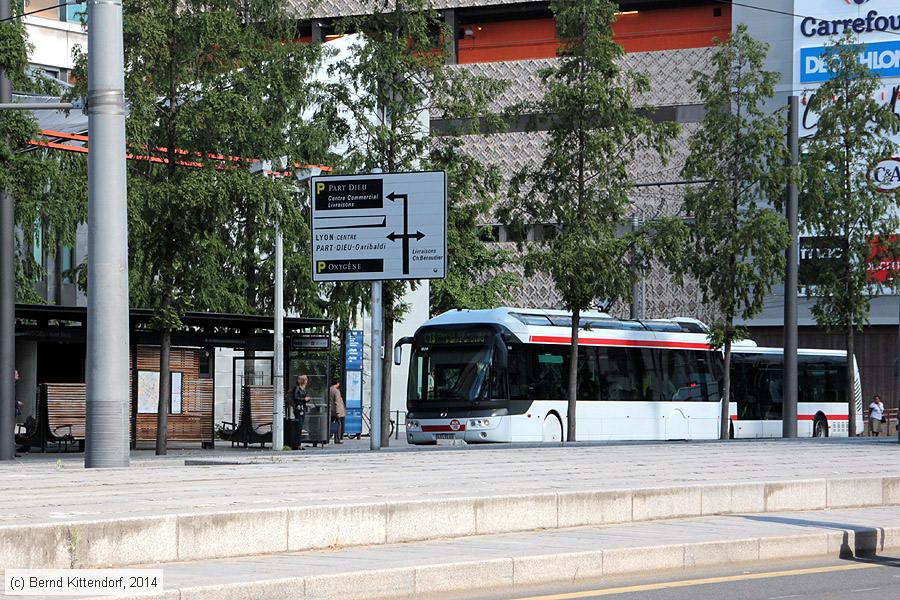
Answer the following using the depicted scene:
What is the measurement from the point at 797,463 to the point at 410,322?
1162 inches

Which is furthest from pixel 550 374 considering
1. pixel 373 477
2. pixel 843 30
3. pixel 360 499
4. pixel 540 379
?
pixel 843 30

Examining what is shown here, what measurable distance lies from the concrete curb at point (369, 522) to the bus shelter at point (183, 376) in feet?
49.4

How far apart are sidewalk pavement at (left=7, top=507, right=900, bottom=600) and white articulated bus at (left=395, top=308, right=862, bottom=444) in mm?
20418

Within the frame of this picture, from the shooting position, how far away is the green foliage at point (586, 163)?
110 ft

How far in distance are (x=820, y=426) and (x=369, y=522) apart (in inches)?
1445

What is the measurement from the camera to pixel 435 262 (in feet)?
84.6

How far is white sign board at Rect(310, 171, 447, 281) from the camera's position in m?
25.8

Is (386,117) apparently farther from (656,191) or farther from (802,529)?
(656,191)

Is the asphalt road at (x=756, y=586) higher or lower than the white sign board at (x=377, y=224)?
lower

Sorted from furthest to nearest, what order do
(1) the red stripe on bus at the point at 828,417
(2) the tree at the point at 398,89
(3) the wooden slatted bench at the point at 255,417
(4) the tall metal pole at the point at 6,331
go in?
1. (1) the red stripe on bus at the point at 828,417
2. (3) the wooden slatted bench at the point at 255,417
3. (2) the tree at the point at 398,89
4. (4) the tall metal pole at the point at 6,331

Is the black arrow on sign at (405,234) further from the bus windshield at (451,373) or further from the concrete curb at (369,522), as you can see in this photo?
the concrete curb at (369,522)

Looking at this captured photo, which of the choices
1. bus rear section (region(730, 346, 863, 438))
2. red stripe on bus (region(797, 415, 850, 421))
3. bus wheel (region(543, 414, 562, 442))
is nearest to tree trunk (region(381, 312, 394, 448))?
bus wheel (region(543, 414, 562, 442))

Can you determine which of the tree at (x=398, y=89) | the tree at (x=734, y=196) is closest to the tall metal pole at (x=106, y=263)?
the tree at (x=398, y=89)

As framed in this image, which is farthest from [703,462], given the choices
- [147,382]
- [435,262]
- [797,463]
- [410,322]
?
[410,322]
